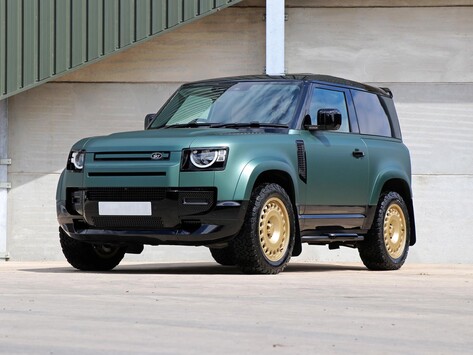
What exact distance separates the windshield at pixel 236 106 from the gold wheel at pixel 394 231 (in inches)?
73.0

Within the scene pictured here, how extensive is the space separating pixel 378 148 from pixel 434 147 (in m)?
5.00

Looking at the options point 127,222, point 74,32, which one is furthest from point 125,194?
point 74,32

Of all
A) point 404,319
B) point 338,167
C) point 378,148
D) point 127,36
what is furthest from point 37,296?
point 127,36

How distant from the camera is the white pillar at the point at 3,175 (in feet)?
59.6

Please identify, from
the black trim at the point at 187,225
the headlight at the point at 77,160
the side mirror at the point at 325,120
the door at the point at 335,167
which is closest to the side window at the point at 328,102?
the door at the point at 335,167

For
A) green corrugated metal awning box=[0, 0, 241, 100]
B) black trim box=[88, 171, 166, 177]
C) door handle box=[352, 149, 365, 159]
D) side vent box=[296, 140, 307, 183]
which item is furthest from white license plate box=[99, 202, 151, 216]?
green corrugated metal awning box=[0, 0, 241, 100]

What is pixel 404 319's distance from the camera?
24.1 feet

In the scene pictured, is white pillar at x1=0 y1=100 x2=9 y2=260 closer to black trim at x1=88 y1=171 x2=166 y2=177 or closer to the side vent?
black trim at x1=88 y1=171 x2=166 y2=177

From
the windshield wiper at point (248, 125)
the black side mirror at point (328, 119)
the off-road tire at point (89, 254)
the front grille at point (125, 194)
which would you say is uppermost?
the black side mirror at point (328, 119)

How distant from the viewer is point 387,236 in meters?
13.5

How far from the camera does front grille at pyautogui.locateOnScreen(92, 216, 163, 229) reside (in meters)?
11.2

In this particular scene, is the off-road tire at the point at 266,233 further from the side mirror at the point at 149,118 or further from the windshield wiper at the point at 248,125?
the side mirror at the point at 149,118

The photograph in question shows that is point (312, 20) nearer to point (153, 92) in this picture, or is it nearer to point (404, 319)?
point (153, 92)

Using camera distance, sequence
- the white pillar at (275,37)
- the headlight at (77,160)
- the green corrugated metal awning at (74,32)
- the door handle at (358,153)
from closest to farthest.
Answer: the headlight at (77,160)
the door handle at (358,153)
the green corrugated metal awning at (74,32)
the white pillar at (275,37)
